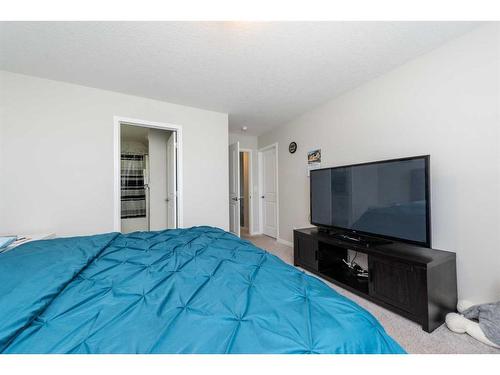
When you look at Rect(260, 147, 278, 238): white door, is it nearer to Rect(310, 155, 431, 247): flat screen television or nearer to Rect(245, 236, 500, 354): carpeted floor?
Rect(310, 155, 431, 247): flat screen television

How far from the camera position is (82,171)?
2.49 metres

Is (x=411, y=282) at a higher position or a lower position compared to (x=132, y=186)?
lower

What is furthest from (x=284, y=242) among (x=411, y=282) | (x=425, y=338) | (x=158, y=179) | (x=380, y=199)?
(x=158, y=179)

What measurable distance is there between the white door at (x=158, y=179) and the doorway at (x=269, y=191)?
211 cm

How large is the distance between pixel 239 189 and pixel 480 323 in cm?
315

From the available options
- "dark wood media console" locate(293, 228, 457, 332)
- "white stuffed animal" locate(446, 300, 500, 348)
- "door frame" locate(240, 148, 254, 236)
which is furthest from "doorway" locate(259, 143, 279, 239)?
"white stuffed animal" locate(446, 300, 500, 348)

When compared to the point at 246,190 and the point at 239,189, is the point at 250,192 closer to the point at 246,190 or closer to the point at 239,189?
the point at 246,190

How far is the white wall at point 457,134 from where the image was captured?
1612mm

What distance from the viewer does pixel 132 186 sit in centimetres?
463

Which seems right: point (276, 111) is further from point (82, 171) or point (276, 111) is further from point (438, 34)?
point (82, 171)

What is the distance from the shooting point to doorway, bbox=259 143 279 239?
14.5 ft

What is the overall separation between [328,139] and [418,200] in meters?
1.54

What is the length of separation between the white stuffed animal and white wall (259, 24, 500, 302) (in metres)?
0.20
